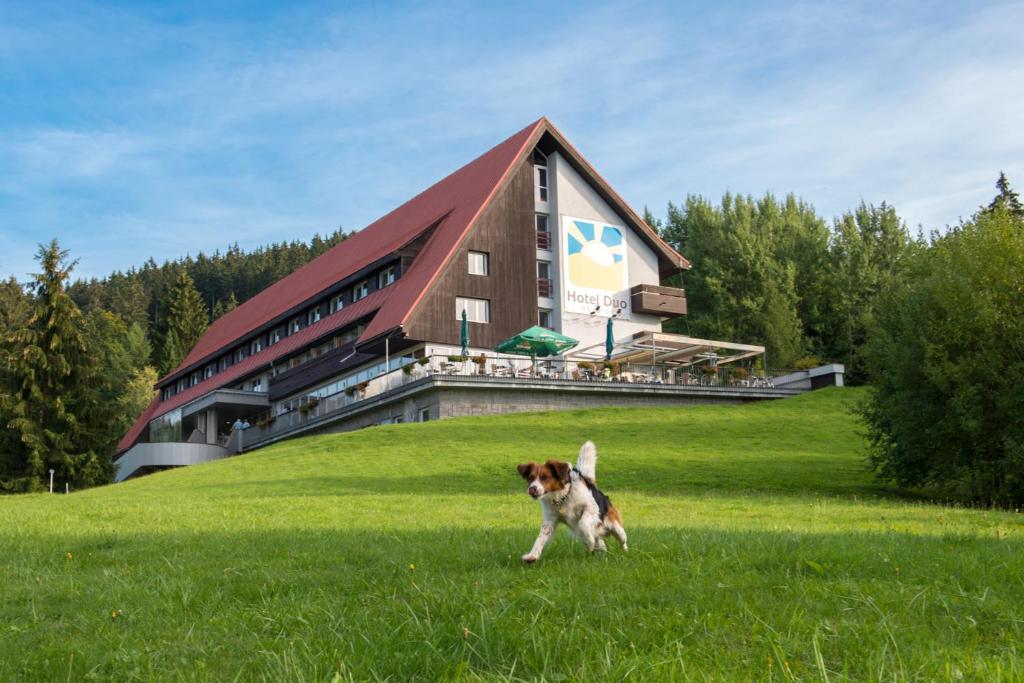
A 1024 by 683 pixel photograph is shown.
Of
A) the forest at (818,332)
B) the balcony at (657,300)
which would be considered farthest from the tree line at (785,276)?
the balcony at (657,300)

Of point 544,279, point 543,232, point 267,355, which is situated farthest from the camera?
point 267,355

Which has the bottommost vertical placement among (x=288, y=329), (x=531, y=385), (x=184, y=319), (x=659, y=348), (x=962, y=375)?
(x=962, y=375)

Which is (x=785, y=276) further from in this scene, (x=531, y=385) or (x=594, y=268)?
(x=531, y=385)

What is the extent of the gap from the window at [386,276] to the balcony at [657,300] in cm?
1203

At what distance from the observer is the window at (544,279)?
50094 millimetres

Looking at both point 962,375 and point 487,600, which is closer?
point 487,600

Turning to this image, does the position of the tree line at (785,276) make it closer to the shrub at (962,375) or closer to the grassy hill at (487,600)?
the shrub at (962,375)

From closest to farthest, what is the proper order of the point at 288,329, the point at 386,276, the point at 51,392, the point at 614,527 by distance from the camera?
the point at 614,527 < the point at 51,392 < the point at 386,276 < the point at 288,329

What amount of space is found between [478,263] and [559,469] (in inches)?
1592

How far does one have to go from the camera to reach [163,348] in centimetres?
9481

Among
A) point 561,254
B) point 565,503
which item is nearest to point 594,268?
point 561,254

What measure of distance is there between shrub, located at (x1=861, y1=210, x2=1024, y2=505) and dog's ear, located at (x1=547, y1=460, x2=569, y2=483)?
16.2 metres

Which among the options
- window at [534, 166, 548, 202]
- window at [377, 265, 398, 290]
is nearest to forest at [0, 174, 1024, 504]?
window at [377, 265, 398, 290]

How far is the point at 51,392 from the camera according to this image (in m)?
46.5
